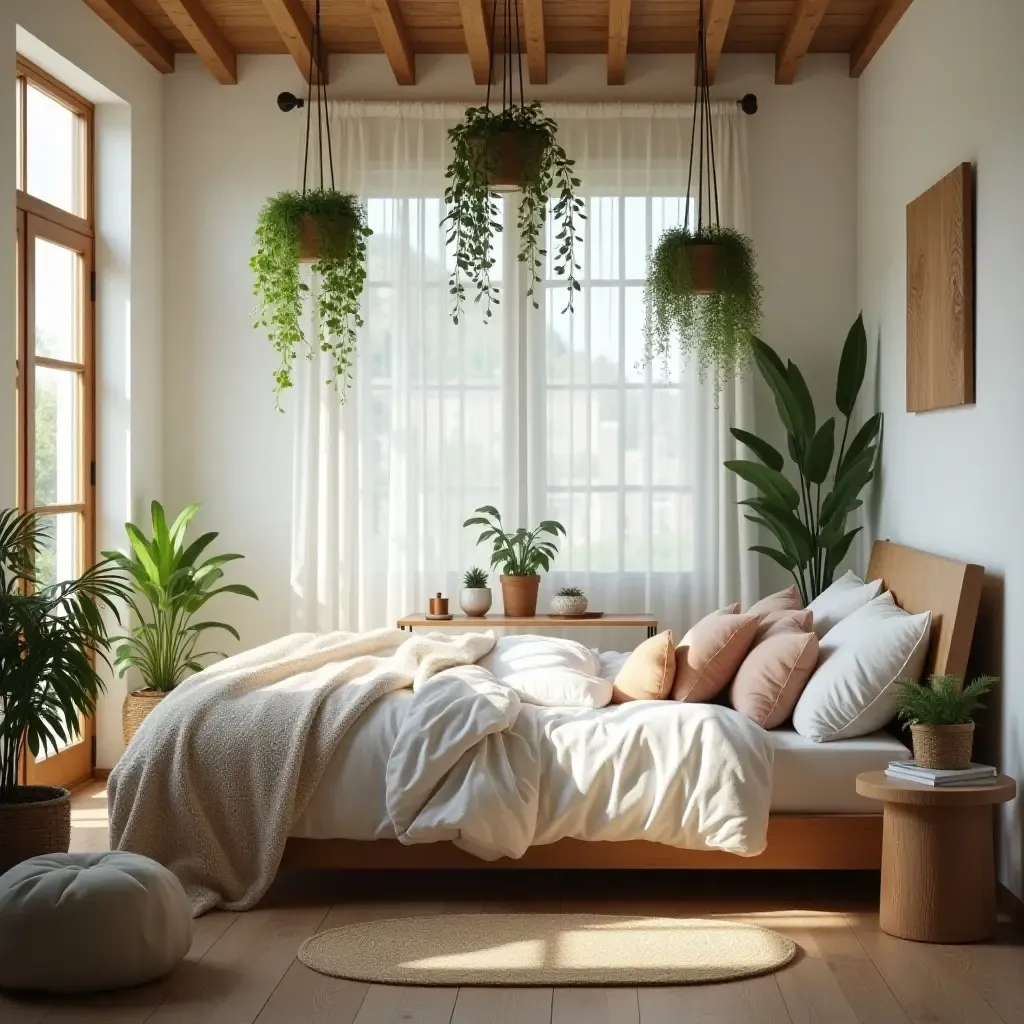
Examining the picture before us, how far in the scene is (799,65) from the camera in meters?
6.21

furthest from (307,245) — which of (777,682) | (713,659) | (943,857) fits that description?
(943,857)

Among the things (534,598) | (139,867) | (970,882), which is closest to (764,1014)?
(970,882)

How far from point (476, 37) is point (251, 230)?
1.43 m

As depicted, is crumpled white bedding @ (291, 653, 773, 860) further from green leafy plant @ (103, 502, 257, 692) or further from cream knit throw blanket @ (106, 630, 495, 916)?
green leafy plant @ (103, 502, 257, 692)

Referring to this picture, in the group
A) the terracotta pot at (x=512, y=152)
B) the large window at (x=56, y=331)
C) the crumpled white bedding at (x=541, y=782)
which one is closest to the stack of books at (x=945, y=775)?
the crumpled white bedding at (x=541, y=782)

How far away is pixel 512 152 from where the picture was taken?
4.42 meters

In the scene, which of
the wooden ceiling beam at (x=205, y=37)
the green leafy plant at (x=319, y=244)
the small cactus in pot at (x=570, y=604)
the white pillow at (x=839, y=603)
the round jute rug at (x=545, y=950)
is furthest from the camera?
the small cactus in pot at (x=570, y=604)

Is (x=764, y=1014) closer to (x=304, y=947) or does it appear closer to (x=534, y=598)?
(x=304, y=947)

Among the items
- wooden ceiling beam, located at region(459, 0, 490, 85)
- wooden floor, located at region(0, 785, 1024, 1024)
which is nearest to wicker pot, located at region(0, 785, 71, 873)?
wooden floor, located at region(0, 785, 1024, 1024)

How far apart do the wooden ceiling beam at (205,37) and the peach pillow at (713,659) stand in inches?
134

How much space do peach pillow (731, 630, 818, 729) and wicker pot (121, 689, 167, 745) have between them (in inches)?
105

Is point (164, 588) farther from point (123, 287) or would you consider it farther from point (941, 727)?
point (941, 727)

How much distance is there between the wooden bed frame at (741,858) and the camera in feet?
12.8

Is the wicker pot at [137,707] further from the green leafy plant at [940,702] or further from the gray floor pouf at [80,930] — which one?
the green leafy plant at [940,702]
